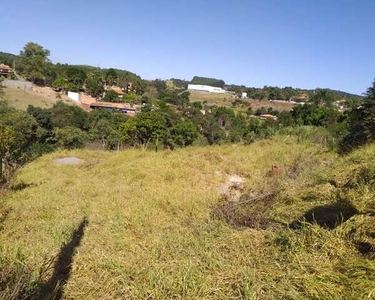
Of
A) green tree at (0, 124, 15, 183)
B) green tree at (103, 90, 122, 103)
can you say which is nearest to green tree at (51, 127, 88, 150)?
green tree at (0, 124, 15, 183)

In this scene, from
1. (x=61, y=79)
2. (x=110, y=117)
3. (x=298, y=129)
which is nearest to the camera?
(x=298, y=129)

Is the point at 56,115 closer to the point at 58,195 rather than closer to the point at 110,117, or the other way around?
the point at 110,117

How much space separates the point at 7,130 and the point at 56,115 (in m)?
26.0

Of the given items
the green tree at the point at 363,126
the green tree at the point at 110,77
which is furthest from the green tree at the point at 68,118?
the green tree at the point at 110,77

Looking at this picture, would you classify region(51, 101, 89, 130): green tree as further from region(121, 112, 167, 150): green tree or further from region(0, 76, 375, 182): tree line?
region(121, 112, 167, 150): green tree

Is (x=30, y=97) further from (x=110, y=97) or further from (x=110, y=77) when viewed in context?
(x=110, y=77)

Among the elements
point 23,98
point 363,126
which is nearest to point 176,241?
point 363,126

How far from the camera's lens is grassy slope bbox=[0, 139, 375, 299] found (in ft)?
6.16

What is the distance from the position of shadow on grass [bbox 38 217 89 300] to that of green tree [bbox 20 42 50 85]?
53543 millimetres

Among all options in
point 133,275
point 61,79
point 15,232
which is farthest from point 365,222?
point 61,79

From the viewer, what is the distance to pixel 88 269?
7.23 ft

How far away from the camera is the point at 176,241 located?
2.58 m

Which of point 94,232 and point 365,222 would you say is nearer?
point 365,222

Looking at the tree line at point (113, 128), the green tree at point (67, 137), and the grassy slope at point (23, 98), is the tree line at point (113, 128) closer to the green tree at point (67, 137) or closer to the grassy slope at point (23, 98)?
the green tree at point (67, 137)
